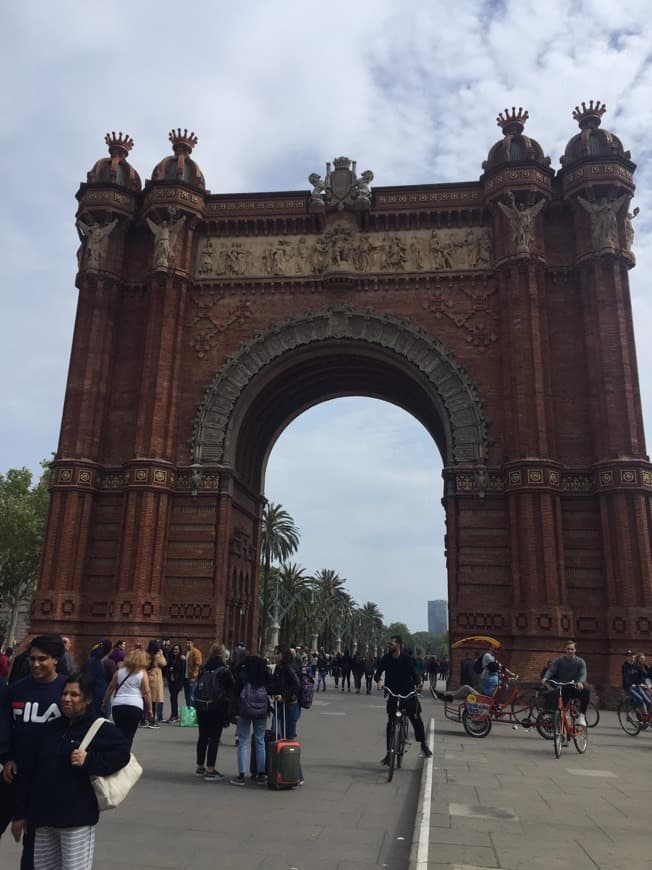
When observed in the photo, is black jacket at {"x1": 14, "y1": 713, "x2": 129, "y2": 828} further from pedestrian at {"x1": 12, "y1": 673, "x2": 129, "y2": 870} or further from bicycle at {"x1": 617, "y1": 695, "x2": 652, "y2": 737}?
bicycle at {"x1": 617, "y1": 695, "x2": 652, "y2": 737}

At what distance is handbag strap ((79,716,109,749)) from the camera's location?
3871 millimetres

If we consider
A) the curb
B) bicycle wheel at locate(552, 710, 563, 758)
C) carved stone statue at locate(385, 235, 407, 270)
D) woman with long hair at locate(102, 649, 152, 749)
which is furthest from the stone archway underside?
woman with long hair at locate(102, 649, 152, 749)

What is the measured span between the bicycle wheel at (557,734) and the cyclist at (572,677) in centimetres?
44

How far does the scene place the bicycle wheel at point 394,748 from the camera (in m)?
9.40

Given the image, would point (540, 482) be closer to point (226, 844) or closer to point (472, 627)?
point (472, 627)

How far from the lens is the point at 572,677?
40.3 ft

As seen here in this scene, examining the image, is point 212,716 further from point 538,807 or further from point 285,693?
point 538,807

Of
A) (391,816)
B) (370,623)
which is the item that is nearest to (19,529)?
(391,816)

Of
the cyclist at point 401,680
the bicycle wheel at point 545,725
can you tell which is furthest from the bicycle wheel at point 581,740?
the cyclist at point 401,680

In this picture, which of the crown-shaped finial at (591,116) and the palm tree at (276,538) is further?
the palm tree at (276,538)

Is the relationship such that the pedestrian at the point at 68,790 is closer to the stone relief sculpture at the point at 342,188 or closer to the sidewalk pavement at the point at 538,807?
the sidewalk pavement at the point at 538,807

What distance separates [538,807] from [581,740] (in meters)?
5.43

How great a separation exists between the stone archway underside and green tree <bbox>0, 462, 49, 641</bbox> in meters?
24.1

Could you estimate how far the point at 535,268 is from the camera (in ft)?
82.8
